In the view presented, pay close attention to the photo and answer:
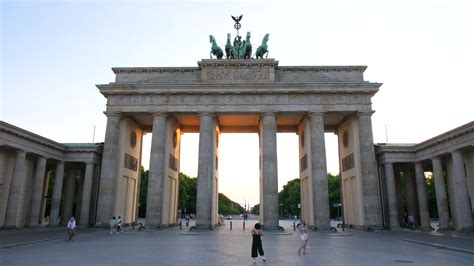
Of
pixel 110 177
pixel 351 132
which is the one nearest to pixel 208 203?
pixel 110 177

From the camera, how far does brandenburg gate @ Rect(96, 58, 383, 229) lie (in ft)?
122

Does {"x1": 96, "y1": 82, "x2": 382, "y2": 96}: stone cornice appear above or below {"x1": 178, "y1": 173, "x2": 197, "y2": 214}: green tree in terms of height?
above

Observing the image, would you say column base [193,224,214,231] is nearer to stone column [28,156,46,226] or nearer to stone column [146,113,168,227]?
stone column [146,113,168,227]

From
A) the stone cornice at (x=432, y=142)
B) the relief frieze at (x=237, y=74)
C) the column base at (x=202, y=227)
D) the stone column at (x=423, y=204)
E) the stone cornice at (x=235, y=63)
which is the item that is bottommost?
the column base at (x=202, y=227)

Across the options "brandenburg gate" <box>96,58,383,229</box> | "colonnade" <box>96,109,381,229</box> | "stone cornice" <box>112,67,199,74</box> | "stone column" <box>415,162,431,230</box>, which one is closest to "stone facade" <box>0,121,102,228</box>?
"brandenburg gate" <box>96,58,383,229</box>

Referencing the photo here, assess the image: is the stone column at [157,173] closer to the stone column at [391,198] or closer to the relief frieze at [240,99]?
the relief frieze at [240,99]

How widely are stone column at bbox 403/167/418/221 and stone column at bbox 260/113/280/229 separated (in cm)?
1836

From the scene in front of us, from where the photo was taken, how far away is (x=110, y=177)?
38188 mm

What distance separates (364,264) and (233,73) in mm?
29807

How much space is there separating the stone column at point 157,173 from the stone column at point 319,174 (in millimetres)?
16956

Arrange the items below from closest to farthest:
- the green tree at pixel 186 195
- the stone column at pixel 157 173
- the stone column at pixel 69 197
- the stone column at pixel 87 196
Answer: the stone column at pixel 157 173, the stone column at pixel 87 196, the stone column at pixel 69 197, the green tree at pixel 186 195

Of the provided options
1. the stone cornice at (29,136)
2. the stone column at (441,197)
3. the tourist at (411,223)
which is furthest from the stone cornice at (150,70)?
the tourist at (411,223)

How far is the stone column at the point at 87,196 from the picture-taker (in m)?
38.7

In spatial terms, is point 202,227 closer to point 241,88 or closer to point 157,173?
point 157,173
